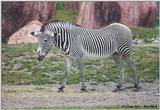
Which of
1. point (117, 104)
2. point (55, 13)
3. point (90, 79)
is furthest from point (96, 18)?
point (117, 104)

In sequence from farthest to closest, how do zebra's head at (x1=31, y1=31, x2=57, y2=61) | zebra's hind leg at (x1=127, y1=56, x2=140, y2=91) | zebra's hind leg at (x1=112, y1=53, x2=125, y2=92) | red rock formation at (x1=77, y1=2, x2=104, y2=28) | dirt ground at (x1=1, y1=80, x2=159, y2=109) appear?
red rock formation at (x1=77, y1=2, x2=104, y2=28)
zebra's hind leg at (x1=127, y1=56, x2=140, y2=91)
zebra's hind leg at (x1=112, y1=53, x2=125, y2=92)
zebra's head at (x1=31, y1=31, x2=57, y2=61)
dirt ground at (x1=1, y1=80, x2=159, y2=109)

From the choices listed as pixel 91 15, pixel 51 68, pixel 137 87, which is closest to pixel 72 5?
pixel 91 15

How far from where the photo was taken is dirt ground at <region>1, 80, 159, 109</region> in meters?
10.9

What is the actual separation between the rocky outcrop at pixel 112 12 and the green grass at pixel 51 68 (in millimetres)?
1107

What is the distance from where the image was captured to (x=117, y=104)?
428 inches

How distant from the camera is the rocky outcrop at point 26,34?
1242 centimetres

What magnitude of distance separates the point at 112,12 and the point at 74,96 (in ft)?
11.5

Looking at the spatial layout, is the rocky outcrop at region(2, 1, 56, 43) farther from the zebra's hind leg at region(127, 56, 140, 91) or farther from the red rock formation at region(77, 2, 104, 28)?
the zebra's hind leg at region(127, 56, 140, 91)

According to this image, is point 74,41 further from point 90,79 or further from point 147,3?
point 147,3

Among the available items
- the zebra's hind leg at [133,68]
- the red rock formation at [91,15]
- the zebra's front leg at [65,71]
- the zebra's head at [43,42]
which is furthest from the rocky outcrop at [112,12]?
the zebra's head at [43,42]

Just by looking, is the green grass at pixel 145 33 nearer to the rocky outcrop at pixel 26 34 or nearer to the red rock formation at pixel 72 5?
the red rock formation at pixel 72 5

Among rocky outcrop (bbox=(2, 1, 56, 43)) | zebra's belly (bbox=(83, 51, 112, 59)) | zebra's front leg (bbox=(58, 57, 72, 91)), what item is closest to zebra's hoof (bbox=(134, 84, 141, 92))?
zebra's belly (bbox=(83, 51, 112, 59))

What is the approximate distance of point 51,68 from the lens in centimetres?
1253

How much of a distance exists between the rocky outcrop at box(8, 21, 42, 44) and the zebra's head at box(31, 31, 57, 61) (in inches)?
22.2
